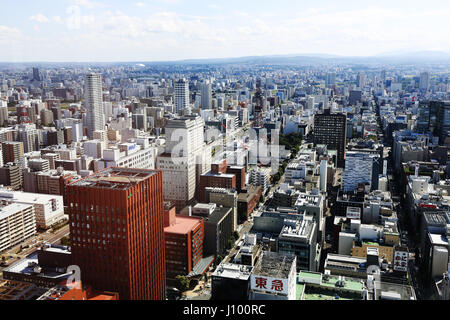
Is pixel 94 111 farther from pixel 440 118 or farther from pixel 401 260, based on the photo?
pixel 440 118

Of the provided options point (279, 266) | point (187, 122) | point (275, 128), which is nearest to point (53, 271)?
point (279, 266)

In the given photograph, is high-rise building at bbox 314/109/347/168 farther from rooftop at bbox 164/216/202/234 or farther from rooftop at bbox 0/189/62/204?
rooftop at bbox 0/189/62/204

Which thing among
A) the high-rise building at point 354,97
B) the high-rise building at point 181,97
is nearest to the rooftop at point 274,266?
the high-rise building at point 181,97

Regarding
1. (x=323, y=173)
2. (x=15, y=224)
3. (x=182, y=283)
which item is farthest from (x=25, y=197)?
(x=323, y=173)

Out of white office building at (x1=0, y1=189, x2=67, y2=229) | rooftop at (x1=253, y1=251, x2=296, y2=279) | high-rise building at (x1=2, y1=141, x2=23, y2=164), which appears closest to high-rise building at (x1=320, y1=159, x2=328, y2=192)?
white office building at (x1=0, y1=189, x2=67, y2=229)

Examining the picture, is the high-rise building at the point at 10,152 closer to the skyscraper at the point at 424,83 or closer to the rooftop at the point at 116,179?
the rooftop at the point at 116,179
